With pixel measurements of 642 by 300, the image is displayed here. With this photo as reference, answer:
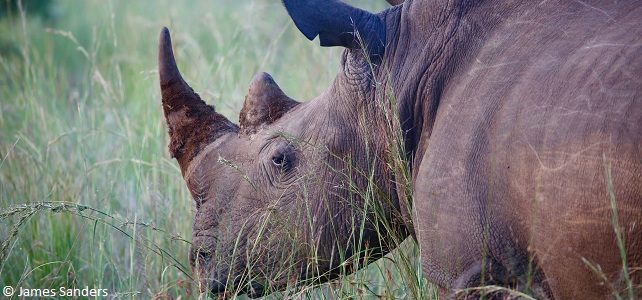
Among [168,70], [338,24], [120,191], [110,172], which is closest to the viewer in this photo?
[338,24]

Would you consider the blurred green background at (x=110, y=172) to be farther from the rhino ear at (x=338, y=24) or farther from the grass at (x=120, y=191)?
the rhino ear at (x=338, y=24)

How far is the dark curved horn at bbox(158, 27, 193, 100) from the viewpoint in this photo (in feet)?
12.3

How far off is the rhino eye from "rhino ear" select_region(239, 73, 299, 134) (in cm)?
25

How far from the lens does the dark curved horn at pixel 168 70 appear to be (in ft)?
12.3

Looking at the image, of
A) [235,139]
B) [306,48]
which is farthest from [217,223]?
[306,48]

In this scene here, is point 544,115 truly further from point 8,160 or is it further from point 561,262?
point 8,160

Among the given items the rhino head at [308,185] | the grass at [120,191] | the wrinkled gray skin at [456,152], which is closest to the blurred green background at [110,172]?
the grass at [120,191]

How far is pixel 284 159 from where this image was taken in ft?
11.7

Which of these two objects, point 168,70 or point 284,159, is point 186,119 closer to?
point 168,70

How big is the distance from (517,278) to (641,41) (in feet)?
2.56

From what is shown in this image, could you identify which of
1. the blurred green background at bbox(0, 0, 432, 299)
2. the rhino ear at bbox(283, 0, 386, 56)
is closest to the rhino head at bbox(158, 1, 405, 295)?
the rhino ear at bbox(283, 0, 386, 56)

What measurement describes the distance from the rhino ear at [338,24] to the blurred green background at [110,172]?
92 cm

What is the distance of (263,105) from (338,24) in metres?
0.55

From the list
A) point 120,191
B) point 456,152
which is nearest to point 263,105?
point 456,152
